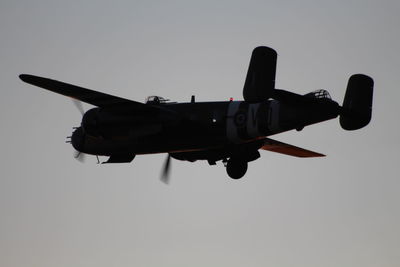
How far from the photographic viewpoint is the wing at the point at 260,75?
90.4 ft

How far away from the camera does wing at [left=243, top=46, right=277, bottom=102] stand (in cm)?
2755

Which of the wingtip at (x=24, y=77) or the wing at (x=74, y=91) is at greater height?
the wingtip at (x=24, y=77)

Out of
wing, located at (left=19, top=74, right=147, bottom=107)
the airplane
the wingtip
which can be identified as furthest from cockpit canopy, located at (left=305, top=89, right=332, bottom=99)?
the wingtip

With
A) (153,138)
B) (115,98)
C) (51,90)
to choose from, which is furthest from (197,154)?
(51,90)

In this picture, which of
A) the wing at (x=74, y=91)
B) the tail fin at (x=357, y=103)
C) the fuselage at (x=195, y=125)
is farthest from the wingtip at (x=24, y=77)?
the tail fin at (x=357, y=103)

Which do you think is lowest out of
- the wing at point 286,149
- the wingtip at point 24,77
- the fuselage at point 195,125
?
the fuselage at point 195,125

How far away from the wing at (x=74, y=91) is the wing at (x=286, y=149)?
7.76 m

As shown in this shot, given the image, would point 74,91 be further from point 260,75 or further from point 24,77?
point 260,75

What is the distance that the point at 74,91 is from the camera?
2995 centimetres

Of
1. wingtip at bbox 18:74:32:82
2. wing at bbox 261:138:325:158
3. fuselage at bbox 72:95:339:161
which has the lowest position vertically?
fuselage at bbox 72:95:339:161

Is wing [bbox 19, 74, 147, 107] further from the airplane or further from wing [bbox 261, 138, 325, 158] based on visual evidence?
→ wing [bbox 261, 138, 325, 158]

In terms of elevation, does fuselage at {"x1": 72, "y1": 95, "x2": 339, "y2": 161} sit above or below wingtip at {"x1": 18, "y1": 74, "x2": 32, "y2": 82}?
below

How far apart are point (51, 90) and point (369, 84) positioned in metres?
12.6

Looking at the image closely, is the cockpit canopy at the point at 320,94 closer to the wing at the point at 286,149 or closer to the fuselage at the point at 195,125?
the fuselage at the point at 195,125
